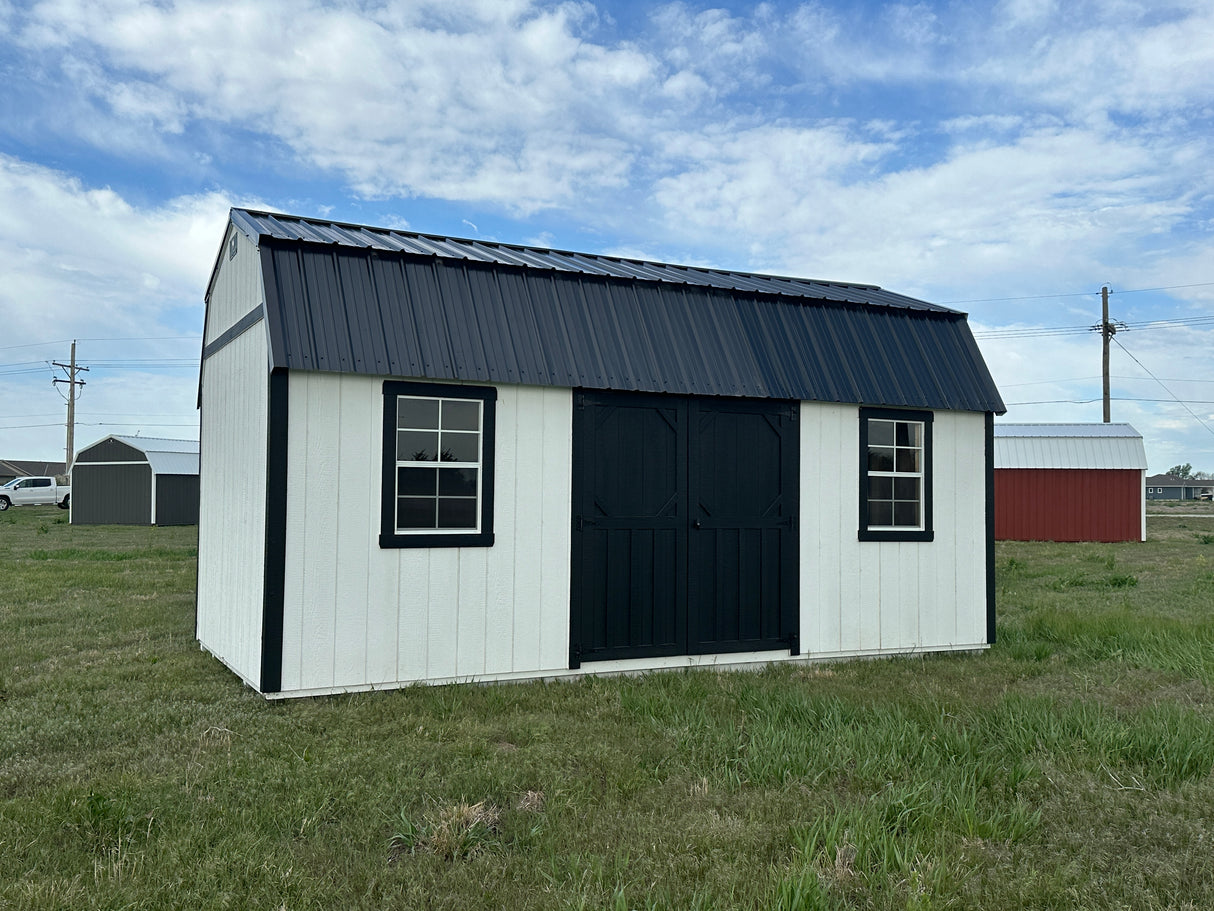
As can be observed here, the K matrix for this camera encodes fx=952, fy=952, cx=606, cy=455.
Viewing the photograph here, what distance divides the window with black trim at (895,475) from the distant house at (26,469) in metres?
68.4

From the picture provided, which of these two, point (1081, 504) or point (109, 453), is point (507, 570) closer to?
point (1081, 504)

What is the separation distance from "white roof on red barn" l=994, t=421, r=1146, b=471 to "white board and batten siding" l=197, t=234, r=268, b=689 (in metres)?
22.4

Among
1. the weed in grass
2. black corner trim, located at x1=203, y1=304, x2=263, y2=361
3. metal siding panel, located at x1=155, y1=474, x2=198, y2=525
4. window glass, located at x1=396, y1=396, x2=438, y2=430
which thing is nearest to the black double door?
window glass, located at x1=396, y1=396, x2=438, y2=430

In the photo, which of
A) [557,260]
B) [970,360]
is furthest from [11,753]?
[970,360]

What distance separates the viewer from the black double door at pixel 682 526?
8.38m

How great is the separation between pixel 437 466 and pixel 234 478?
7.15ft

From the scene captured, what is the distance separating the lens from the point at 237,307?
8805mm

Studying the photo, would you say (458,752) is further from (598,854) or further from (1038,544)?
(1038,544)

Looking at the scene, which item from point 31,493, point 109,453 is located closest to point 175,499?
point 109,453

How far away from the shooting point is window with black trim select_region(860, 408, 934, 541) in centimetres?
961

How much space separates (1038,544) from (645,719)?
Result: 845 inches

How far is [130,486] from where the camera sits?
106 feet

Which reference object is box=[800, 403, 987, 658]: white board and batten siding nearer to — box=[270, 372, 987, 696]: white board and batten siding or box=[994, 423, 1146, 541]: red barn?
box=[270, 372, 987, 696]: white board and batten siding

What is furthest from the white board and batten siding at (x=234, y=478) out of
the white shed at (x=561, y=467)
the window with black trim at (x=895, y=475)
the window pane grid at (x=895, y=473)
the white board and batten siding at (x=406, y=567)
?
the window pane grid at (x=895, y=473)
